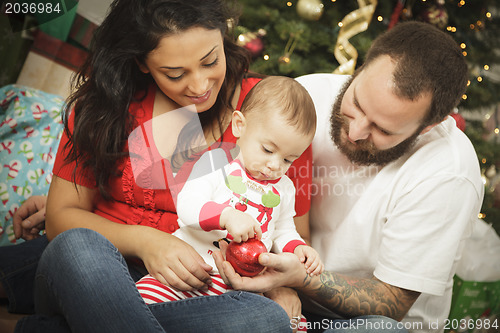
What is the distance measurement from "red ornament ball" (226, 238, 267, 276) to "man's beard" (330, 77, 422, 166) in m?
0.29

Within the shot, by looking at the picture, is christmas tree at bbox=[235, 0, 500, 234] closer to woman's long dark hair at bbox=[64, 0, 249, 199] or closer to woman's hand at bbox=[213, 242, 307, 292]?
woman's long dark hair at bbox=[64, 0, 249, 199]

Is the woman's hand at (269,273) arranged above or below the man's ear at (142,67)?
below

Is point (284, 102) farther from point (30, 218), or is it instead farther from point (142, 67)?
point (30, 218)

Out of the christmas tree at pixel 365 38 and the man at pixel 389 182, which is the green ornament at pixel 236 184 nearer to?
the man at pixel 389 182

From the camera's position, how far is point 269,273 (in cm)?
69

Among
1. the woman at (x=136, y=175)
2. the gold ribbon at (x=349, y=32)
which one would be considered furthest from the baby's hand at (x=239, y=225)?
the gold ribbon at (x=349, y=32)

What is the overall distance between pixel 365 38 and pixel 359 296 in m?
0.70

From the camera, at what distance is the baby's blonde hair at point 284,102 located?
63 cm

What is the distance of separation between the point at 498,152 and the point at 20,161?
1.35 m

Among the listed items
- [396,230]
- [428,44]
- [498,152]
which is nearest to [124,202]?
[396,230]

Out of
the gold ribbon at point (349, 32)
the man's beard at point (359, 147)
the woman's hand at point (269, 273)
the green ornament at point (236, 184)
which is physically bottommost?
the woman's hand at point (269, 273)

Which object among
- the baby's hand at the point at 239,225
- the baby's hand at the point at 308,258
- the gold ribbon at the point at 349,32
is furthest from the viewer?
the gold ribbon at the point at 349,32

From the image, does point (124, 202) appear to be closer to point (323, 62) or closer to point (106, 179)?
point (106, 179)

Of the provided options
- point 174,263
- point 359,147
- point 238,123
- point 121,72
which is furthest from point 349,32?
point 174,263
